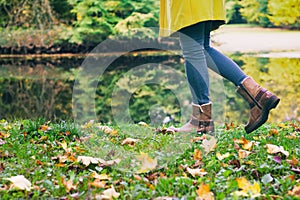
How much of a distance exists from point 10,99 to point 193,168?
14.6 ft

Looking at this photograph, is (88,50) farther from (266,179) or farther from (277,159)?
(266,179)

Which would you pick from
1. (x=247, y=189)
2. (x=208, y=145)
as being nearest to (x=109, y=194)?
(x=247, y=189)

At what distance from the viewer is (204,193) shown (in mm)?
1179

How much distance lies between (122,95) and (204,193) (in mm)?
4442

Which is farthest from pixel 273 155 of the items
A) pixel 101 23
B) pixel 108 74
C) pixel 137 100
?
pixel 101 23

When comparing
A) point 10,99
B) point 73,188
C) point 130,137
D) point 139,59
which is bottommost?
point 139,59

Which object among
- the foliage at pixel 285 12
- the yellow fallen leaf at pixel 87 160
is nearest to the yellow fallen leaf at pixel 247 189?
the yellow fallen leaf at pixel 87 160

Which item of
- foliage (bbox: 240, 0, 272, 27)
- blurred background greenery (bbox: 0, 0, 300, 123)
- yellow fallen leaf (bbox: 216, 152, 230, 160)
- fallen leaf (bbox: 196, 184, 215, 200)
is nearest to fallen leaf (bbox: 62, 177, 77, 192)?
fallen leaf (bbox: 196, 184, 215, 200)

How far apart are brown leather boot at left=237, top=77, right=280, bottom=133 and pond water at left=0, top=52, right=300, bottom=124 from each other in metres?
0.59

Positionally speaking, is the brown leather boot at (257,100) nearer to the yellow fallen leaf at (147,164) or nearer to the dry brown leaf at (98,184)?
the yellow fallen leaf at (147,164)

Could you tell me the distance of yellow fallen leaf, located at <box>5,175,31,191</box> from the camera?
4.17ft

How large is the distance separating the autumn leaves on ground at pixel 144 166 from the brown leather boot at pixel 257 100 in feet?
→ 0.27

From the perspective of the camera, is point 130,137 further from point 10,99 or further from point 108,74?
point 108,74

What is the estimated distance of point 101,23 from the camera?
12508 millimetres
